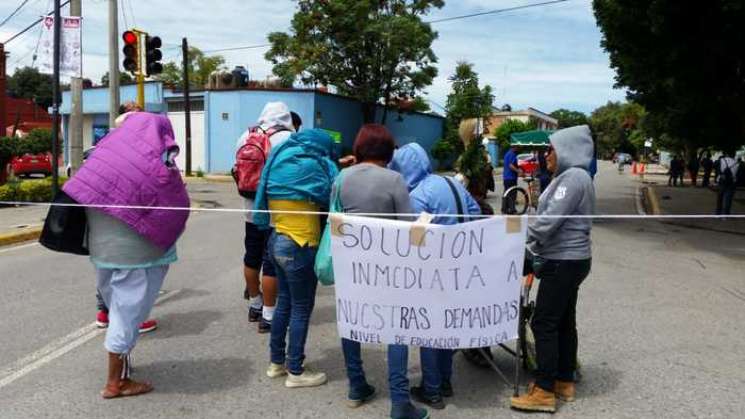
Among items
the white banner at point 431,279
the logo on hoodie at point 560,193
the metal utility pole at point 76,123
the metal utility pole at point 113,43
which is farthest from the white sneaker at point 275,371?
the metal utility pole at point 113,43

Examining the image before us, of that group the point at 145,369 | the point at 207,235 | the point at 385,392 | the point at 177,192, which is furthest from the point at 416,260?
the point at 207,235

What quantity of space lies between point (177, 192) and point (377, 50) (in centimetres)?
3053

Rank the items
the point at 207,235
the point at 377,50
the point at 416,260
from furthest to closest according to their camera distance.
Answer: the point at 377,50
the point at 207,235
the point at 416,260

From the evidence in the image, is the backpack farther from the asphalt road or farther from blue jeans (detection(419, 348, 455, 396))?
blue jeans (detection(419, 348, 455, 396))

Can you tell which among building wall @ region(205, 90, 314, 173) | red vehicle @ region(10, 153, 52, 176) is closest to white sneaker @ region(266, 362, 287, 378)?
red vehicle @ region(10, 153, 52, 176)

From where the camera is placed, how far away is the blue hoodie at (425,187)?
152 inches

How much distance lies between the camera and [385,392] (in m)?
4.18

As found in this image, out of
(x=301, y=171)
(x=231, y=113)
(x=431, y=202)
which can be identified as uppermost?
(x=231, y=113)

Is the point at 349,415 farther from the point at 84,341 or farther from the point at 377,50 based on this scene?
the point at 377,50

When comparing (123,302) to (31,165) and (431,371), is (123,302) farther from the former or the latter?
(31,165)

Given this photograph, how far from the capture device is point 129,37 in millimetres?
12023

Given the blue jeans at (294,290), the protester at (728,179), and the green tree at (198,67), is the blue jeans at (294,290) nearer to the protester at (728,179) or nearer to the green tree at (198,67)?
the protester at (728,179)

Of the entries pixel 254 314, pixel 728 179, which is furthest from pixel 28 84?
pixel 254 314

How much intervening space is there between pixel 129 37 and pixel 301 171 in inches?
368
